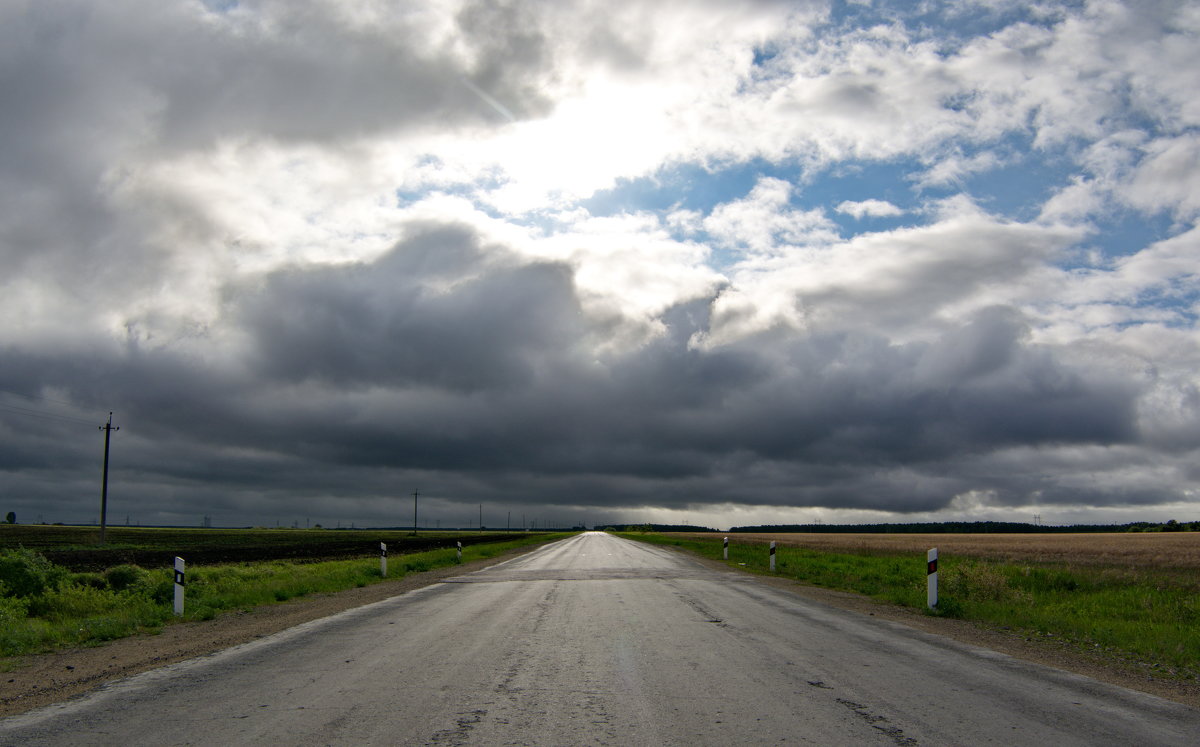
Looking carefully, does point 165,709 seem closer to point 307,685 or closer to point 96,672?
point 307,685

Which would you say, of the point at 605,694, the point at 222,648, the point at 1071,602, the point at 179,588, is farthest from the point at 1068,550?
the point at 222,648

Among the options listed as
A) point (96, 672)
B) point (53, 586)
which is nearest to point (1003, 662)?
point (96, 672)

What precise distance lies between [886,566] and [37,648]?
1045 inches

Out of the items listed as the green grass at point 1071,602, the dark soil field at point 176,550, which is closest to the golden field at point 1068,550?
the green grass at point 1071,602

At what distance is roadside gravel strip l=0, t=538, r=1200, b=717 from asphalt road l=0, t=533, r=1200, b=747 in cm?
48

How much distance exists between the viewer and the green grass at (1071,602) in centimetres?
1122

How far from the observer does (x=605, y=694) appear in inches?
277

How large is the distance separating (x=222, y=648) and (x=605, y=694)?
6100 millimetres

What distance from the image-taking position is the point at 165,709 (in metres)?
6.62

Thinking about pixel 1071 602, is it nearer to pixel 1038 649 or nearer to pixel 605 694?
pixel 1038 649

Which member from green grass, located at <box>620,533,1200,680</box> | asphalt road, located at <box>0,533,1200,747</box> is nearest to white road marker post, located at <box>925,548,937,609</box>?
green grass, located at <box>620,533,1200,680</box>

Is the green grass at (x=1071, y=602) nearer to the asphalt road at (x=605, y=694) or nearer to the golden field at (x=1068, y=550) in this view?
the asphalt road at (x=605, y=694)

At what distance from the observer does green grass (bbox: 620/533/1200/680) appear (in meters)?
11.2

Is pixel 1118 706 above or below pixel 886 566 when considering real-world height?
above
